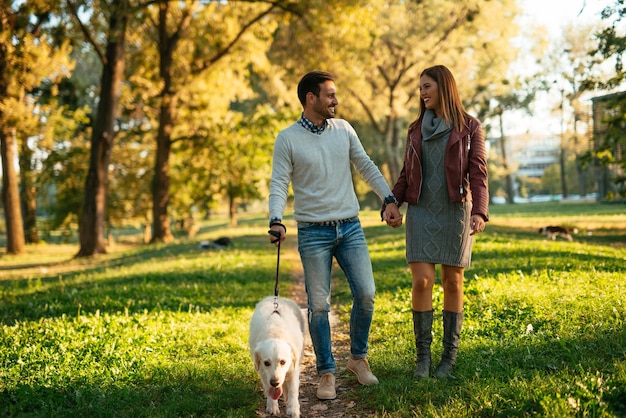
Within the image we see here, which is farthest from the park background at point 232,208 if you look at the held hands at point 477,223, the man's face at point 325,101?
the man's face at point 325,101

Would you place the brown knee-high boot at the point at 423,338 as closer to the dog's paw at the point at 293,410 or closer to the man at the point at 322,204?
the man at the point at 322,204

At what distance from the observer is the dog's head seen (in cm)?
443

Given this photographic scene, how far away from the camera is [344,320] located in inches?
325

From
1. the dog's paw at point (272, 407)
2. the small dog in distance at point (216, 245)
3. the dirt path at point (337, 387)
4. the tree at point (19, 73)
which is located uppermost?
the tree at point (19, 73)

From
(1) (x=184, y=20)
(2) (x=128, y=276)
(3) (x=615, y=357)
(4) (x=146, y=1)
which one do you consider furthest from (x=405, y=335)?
(1) (x=184, y=20)

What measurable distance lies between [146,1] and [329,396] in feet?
55.9

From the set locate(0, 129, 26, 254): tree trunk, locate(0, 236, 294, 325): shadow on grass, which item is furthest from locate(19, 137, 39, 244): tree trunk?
locate(0, 236, 294, 325): shadow on grass

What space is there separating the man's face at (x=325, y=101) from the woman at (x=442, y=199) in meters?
0.82

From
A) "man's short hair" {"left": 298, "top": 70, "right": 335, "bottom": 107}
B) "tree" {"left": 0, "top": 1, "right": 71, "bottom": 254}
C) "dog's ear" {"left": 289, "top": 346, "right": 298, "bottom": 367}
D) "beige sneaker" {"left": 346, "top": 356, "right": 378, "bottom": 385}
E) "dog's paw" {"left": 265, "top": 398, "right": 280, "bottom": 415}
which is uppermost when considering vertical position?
"tree" {"left": 0, "top": 1, "right": 71, "bottom": 254}

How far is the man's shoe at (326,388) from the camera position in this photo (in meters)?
Result: 5.06

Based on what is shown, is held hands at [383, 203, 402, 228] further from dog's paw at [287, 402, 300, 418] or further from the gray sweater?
dog's paw at [287, 402, 300, 418]

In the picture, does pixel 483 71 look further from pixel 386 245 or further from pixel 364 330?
pixel 364 330

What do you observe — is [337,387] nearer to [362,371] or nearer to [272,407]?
[362,371]

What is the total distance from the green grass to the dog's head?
1.43ft
